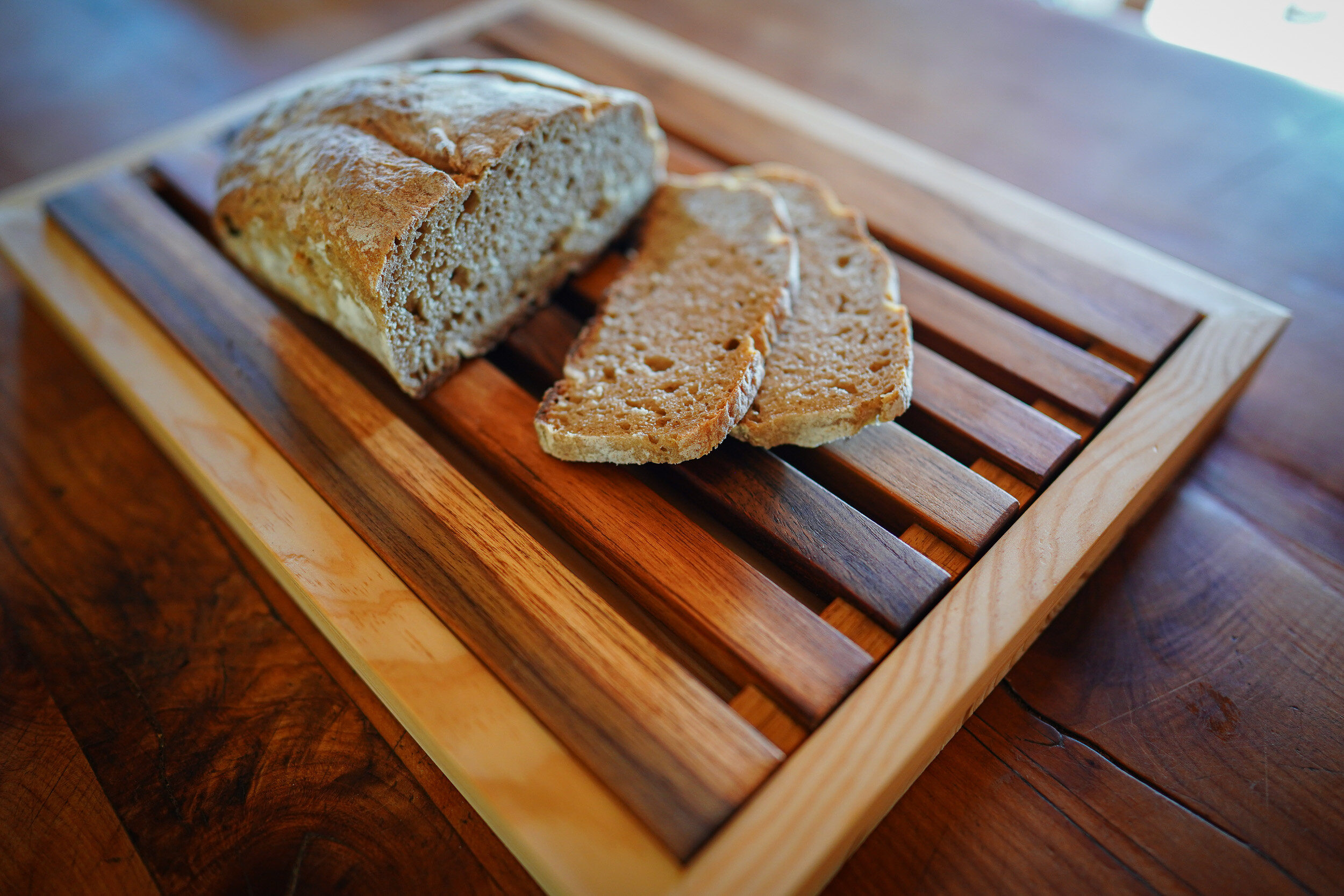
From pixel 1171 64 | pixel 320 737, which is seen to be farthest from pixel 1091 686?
pixel 1171 64

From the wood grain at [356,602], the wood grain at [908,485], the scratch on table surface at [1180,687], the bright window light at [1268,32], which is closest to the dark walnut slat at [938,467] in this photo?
the wood grain at [908,485]

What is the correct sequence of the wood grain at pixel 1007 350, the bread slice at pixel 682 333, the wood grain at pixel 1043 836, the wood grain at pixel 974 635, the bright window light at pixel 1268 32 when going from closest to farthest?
1. the wood grain at pixel 974 635
2. the wood grain at pixel 1043 836
3. the bread slice at pixel 682 333
4. the wood grain at pixel 1007 350
5. the bright window light at pixel 1268 32

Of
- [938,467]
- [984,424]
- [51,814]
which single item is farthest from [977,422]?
[51,814]

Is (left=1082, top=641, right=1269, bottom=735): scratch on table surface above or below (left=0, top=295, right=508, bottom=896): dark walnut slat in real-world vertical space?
below

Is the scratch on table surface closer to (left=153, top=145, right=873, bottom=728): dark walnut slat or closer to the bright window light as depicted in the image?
(left=153, top=145, right=873, bottom=728): dark walnut slat

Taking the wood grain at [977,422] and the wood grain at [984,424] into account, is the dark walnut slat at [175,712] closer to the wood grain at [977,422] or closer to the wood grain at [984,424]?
the wood grain at [977,422]

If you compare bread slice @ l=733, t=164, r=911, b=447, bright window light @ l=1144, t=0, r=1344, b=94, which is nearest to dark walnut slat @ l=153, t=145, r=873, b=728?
bread slice @ l=733, t=164, r=911, b=447
